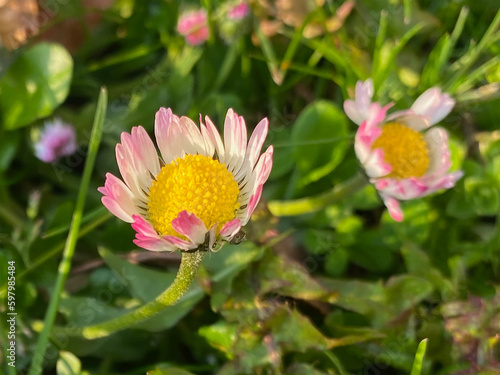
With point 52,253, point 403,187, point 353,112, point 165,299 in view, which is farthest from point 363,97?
point 52,253

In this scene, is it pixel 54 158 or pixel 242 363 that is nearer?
pixel 242 363

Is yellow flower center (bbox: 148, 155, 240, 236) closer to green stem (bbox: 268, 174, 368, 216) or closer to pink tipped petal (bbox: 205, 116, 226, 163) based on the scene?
pink tipped petal (bbox: 205, 116, 226, 163)

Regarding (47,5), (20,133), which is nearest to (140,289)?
(20,133)

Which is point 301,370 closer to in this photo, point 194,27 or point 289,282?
point 289,282

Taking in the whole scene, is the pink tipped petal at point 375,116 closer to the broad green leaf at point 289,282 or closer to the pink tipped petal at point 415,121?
the pink tipped petal at point 415,121

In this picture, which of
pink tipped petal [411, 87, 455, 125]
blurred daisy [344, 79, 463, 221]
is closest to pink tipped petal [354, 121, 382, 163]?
blurred daisy [344, 79, 463, 221]

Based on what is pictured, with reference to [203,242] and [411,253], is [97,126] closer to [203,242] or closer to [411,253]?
[203,242]
